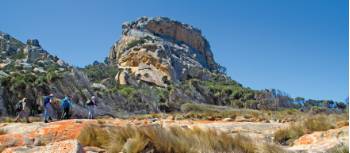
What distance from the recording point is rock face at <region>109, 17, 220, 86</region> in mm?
97600

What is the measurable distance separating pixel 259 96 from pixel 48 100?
73.9 meters

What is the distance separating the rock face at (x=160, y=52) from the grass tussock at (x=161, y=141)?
239 ft

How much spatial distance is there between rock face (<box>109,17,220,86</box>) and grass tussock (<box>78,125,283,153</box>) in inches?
2865

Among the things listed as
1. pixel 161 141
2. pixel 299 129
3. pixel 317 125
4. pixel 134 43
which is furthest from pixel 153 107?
pixel 134 43

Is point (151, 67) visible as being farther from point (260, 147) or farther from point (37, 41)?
point (260, 147)

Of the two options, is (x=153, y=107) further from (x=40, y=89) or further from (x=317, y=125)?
(x=317, y=125)

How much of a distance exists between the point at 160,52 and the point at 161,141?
9701 cm

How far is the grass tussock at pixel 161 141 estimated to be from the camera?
812 centimetres

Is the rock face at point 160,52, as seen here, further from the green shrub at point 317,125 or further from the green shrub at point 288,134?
the green shrub at point 288,134

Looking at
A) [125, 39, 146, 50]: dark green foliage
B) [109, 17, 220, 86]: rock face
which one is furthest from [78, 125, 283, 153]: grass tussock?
[125, 39, 146, 50]: dark green foliage

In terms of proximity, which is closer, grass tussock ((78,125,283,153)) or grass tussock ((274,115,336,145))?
grass tussock ((78,125,283,153))

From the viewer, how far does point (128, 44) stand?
4695 inches

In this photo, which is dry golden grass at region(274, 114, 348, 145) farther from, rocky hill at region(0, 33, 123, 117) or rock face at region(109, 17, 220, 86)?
rock face at region(109, 17, 220, 86)

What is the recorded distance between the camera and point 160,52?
344ft
